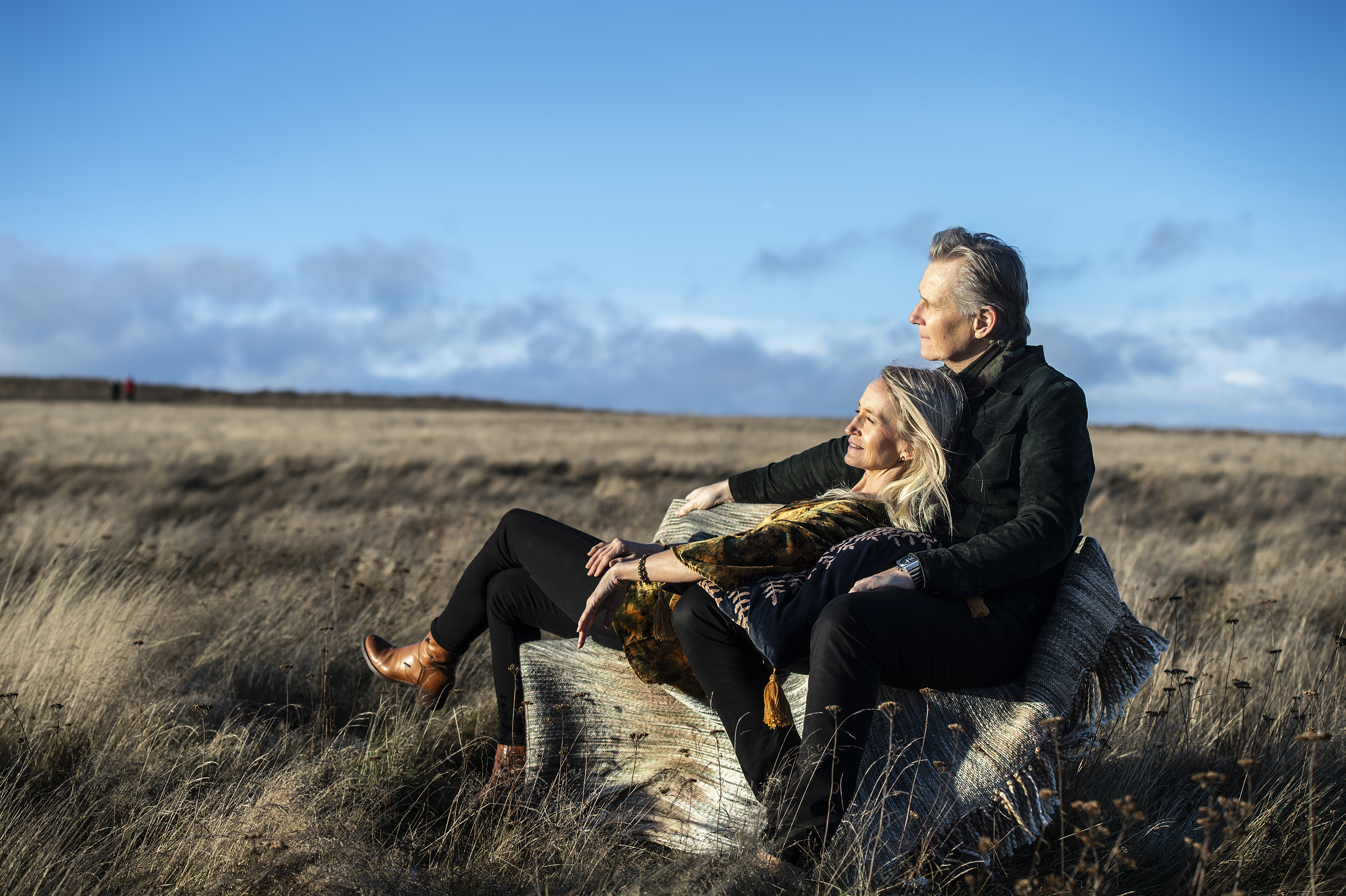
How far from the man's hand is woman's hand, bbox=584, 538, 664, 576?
773mm

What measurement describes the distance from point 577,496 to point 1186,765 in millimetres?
10218

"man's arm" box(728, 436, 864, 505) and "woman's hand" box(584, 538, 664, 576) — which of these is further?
"man's arm" box(728, 436, 864, 505)

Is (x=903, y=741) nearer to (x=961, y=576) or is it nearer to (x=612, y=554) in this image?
(x=961, y=576)

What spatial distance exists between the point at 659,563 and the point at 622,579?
0.47 ft

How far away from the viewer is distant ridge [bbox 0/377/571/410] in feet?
189

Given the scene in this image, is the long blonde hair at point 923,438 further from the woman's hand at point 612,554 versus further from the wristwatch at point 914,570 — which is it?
the woman's hand at point 612,554

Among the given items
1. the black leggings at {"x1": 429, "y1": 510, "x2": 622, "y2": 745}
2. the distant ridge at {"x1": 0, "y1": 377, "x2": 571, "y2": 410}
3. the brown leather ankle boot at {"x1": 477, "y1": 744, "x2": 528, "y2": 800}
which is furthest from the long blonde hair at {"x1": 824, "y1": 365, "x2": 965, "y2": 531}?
the distant ridge at {"x1": 0, "y1": 377, "x2": 571, "y2": 410}

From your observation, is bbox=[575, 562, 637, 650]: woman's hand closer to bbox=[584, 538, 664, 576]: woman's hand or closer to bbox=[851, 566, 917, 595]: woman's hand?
bbox=[584, 538, 664, 576]: woman's hand

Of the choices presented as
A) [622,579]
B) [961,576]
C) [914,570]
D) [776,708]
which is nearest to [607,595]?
[622,579]

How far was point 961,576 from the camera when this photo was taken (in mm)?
2547

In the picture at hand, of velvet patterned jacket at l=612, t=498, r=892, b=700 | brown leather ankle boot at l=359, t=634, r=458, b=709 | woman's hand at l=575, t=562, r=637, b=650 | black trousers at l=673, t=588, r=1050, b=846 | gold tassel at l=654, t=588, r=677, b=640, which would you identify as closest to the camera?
black trousers at l=673, t=588, r=1050, b=846

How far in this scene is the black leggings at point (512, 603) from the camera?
3.17 m

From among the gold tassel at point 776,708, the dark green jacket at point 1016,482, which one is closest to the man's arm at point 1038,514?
the dark green jacket at point 1016,482

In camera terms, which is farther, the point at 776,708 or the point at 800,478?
the point at 800,478
